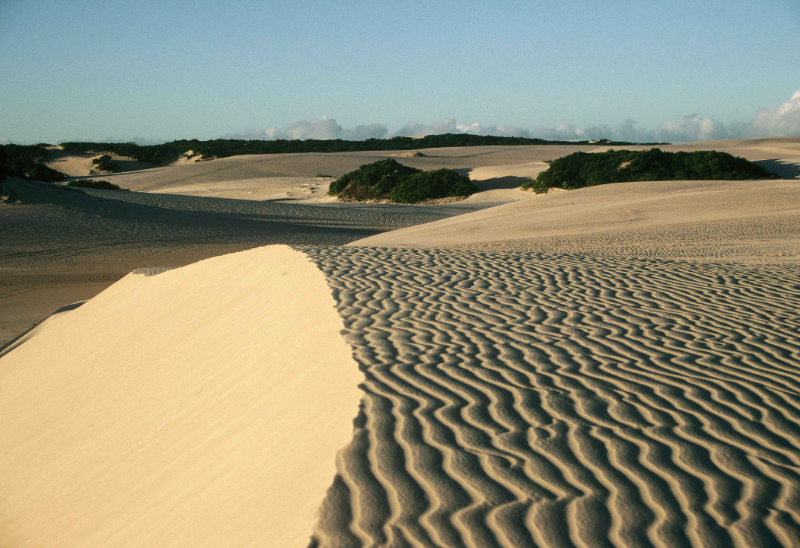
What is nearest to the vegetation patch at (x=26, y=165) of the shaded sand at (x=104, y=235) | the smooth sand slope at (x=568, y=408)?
the shaded sand at (x=104, y=235)

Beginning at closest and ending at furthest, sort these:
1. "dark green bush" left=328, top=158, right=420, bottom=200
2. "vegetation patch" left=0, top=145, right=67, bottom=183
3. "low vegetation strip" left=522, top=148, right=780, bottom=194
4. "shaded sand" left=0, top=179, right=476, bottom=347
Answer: "shaded sand" left=0, top=179, right=476, bottom=347, "vegetation patch" left=0, top=145, right=67, bottom=183, "low vegetation strip" left=522, top=148, right=780, bottom=194, "dark green bush" left=328, top=158, right=420, bottom=200

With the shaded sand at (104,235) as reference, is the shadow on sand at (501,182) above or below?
below

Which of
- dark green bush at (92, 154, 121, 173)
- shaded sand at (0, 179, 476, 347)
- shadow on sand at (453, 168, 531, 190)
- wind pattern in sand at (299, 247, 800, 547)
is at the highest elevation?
wind pattern in sand at (299, 247, 800, 547)

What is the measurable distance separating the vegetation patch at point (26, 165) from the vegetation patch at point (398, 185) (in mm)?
15699

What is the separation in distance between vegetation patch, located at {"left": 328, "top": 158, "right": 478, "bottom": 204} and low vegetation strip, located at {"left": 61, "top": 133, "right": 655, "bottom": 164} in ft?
99.3

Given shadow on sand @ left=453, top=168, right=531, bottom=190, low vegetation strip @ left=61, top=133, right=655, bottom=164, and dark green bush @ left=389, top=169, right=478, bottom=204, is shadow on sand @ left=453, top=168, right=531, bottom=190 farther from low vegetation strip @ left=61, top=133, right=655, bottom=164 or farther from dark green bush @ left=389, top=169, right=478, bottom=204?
low vegetation strip @ left=61, top=133, right=655, bottom=164

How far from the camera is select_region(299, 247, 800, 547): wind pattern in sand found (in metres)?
2.79

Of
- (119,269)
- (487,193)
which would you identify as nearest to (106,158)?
(487,193)

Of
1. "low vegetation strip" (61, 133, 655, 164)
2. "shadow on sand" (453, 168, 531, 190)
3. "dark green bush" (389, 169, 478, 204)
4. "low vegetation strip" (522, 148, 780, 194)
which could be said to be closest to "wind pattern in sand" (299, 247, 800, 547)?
"low vegetation strip" (522, 148, 780, 194)

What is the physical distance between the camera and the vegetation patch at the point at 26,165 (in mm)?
22141

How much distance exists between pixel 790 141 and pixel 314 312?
58.5 meters

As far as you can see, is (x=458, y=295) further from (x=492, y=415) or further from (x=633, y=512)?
(x=633, y=512)

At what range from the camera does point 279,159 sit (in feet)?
184

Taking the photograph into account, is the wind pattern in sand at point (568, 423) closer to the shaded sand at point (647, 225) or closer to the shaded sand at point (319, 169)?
the shaded sand at point (647, 225)
